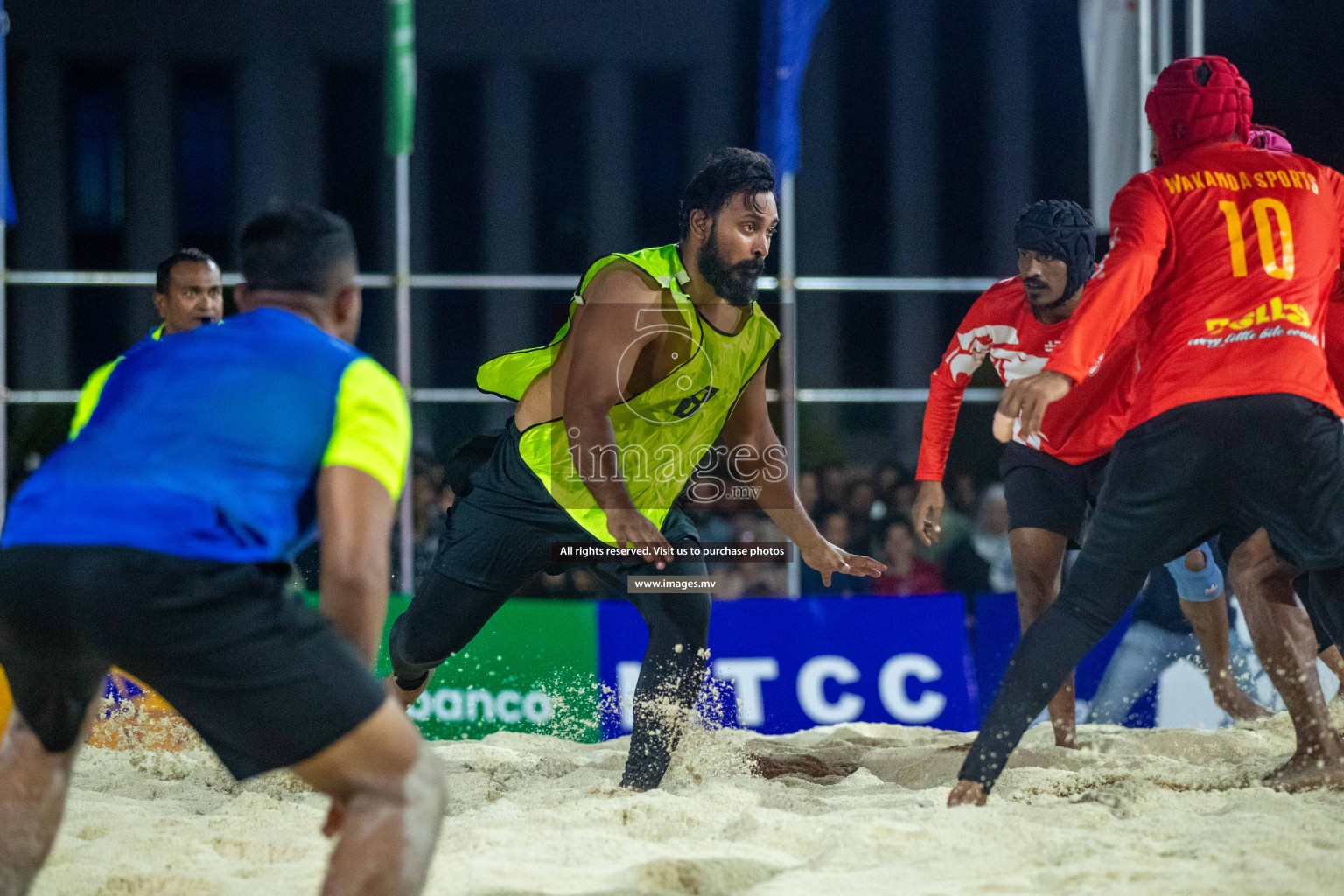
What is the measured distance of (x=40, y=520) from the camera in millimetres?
2207

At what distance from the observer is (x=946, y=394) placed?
507 cm

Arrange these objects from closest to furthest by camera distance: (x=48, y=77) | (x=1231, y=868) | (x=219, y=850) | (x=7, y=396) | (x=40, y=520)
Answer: (x=40, y=520) < (x=1231, y=868) < (x=219, y=850) < (x=7, y=396) < (x=48, y=77)

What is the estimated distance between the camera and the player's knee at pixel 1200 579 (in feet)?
17.6

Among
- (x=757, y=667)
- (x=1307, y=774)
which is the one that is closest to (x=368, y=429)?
(x=1307, y=774)

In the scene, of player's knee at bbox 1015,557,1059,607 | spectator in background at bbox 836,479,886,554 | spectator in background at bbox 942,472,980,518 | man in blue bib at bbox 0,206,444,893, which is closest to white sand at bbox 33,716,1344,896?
player's knee at bbox 1015,557,1059,607

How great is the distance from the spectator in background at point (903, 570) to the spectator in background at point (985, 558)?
0.84ft

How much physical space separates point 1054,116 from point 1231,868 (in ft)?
42.4

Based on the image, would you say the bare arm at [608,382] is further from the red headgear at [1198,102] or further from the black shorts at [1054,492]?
the black shorts at [1054,492]

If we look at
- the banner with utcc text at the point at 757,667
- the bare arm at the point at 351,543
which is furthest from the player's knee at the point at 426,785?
the banner with utcc text at the point at 757,667

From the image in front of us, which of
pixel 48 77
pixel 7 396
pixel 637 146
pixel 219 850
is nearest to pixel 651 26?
pixel 637 146

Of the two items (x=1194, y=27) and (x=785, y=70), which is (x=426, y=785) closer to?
(x=785, y=70)

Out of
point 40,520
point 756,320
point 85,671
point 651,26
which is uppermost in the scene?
point 651,26

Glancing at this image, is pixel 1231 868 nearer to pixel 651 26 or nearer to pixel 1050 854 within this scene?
pixel 1050 854

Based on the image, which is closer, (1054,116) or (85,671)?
(85,671)
